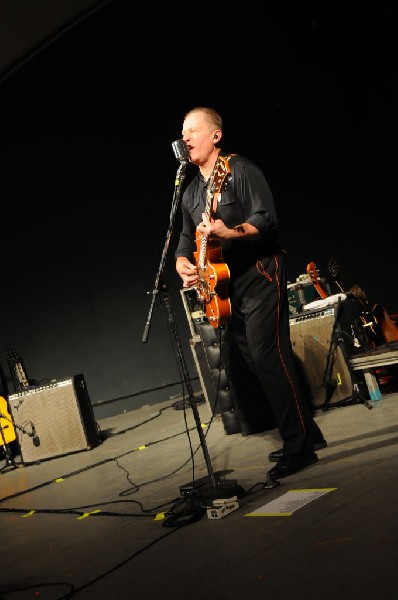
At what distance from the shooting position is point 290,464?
279 centimetres

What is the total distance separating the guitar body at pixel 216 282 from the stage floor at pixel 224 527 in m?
0.70

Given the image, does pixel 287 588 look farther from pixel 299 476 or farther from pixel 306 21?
pixel 306 21

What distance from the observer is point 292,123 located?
786 centimetres

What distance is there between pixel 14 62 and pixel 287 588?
580 centimetres

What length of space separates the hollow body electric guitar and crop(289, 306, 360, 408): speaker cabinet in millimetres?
1822

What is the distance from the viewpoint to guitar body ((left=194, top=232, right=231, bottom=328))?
2869 millimetres

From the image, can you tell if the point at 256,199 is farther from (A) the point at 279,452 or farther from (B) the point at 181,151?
(A) the point at 279,452

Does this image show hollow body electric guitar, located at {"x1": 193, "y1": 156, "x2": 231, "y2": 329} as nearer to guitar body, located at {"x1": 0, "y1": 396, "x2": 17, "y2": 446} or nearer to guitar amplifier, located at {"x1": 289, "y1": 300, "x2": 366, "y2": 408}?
guitar amplifier, located at {"x1": 289, "y1": 300, "x2": 366, "y2": 408}

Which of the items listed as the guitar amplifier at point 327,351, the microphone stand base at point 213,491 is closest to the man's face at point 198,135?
the microphone stand base at point 213,491

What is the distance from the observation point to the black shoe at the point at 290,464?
2754 mm

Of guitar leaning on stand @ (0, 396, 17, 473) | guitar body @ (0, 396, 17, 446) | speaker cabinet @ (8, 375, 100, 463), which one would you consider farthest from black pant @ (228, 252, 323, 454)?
guitar body @ (0, 396, 17, 446)

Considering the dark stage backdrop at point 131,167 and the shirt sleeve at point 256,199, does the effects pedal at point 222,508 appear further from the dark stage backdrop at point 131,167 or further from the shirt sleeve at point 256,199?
the dark stage backdrop at point 131,167

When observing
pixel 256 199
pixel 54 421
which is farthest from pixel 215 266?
pixel 54 421

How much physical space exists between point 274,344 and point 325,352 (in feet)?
6.04
